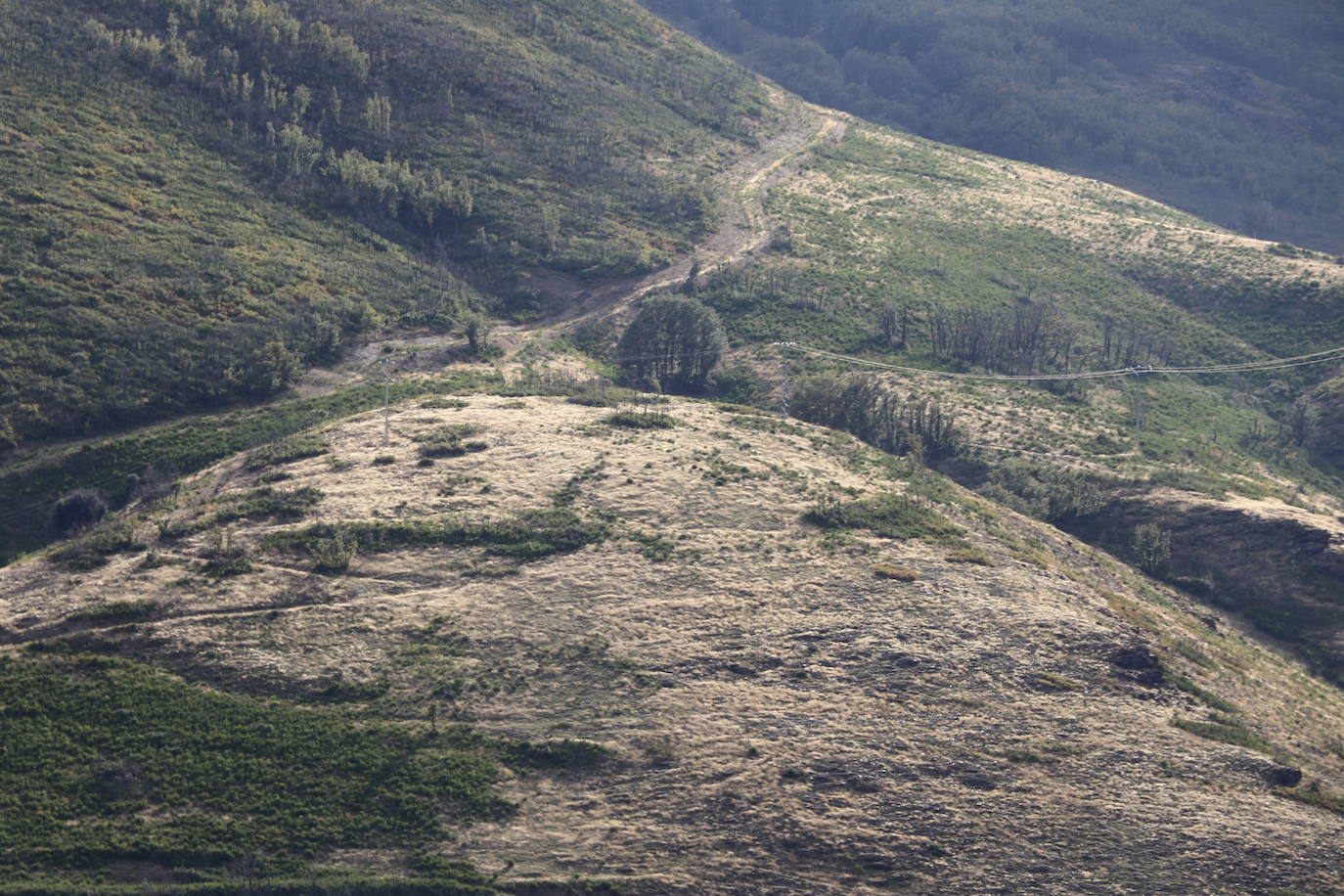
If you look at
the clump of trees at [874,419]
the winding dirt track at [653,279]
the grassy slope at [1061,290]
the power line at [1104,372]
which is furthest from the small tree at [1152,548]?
the winding dirt track at [653,279]

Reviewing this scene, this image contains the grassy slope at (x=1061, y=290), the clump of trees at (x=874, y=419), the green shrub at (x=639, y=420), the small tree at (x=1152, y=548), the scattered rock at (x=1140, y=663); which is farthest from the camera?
the grassy slope at (x=1061, y=290)

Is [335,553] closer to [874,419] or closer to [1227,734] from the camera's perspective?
[1227,734]

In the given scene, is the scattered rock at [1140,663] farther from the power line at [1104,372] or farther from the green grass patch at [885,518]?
the power line at [1104,372]

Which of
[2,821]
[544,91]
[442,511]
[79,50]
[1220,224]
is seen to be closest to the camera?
[2,821]

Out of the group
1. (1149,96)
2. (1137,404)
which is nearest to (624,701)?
(1137,404)

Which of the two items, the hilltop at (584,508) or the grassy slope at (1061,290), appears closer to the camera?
the hilltop at (584,508)

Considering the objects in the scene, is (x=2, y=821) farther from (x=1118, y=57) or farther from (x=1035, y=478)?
(x=1118, y=57)

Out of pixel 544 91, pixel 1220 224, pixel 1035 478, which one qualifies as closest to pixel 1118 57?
pixel 1220 224
